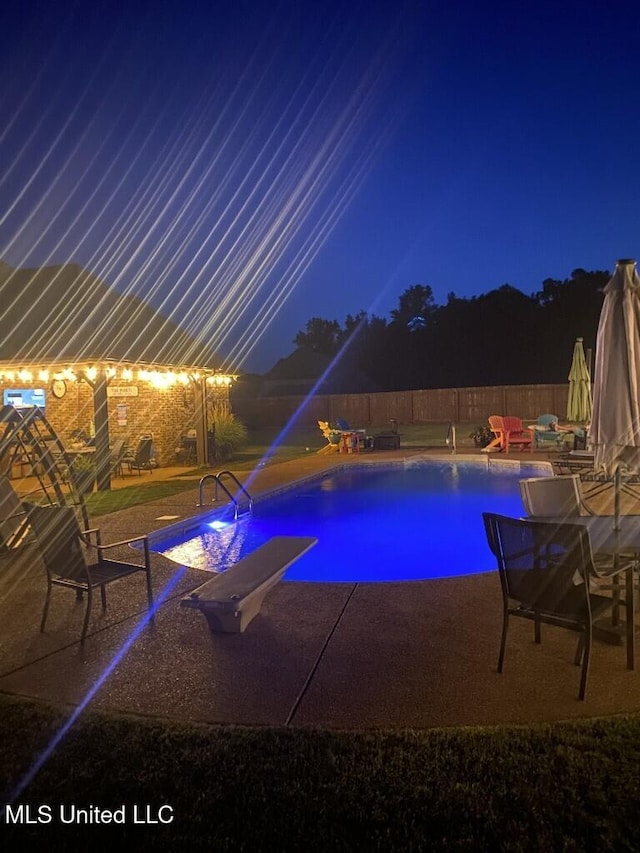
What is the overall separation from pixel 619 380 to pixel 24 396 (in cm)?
1633

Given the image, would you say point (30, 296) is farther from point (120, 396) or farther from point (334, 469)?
point (334, 469)

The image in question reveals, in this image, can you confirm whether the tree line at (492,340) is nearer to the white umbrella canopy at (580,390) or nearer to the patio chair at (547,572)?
the white umbrella canopy at (580,390)

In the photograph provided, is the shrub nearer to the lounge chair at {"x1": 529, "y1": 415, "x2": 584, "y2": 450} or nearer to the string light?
the string light

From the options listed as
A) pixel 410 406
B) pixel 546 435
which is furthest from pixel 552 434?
pixel 410 406

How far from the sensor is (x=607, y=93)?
17781 millimetres

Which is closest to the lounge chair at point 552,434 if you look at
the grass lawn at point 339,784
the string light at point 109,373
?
the string light at point 109,373

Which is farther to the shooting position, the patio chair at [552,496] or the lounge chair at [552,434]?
the lounge chair at [552,434]

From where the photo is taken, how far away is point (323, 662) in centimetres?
374

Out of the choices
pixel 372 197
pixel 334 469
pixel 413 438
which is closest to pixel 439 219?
pixel 372 197

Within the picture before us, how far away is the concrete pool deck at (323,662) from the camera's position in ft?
10.3

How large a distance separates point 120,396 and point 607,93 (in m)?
16.9

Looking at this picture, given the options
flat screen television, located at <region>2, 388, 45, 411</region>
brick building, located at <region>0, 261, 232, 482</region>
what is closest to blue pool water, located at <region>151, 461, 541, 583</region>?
brick building, located at <region>0, 261, 232, 482</region>

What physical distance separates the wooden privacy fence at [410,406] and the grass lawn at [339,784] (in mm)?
25849

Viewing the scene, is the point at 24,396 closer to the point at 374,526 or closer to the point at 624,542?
the point at 374,526
